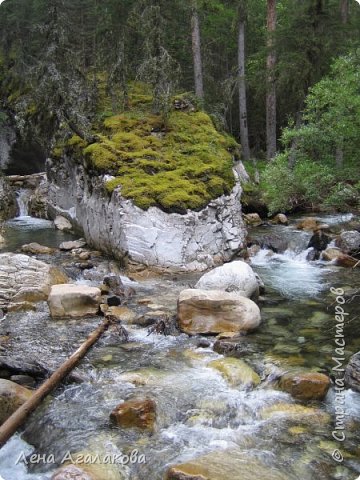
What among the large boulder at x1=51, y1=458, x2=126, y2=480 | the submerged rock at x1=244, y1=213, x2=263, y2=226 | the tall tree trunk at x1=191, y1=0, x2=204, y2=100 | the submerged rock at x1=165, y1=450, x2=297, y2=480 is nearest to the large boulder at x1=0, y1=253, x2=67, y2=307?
the large boulder at x1=51, y1=458, x2=126, y2=480

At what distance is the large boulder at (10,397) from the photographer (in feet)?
17.9

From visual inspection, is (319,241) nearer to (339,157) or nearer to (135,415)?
(339,157)

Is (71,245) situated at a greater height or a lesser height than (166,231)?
lesser

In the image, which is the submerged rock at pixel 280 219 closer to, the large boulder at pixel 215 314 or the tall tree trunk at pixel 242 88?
the tall tree trunk at pixel 242 88

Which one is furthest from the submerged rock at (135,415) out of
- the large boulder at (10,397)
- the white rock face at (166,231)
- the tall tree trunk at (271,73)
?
the tall tree trunk at (271,73)

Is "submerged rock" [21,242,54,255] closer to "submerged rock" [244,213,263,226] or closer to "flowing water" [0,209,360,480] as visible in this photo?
"flowing water" [0,209,360,480]

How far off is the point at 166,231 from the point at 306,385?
6.66 meters

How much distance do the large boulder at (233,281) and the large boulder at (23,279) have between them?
324 cm

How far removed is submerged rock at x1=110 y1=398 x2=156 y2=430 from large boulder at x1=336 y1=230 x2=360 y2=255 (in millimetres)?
9139

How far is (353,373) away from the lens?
6.23 metres

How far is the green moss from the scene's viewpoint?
1241cm

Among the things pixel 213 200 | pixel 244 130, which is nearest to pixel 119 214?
pixel 213 200

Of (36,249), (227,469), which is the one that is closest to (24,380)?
(227,469)

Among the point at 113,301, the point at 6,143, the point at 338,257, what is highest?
the point at 6,143
